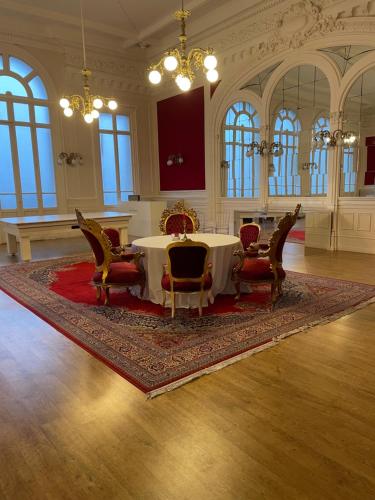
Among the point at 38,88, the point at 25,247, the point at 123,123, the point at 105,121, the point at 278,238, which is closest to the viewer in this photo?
the point at 278,238

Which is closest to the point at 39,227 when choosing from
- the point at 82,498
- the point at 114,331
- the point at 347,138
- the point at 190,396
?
the point at 114,331

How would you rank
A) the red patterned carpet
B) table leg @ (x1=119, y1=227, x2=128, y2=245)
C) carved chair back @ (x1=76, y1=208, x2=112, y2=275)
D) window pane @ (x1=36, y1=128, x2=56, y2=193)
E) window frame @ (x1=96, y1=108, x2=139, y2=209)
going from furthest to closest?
window frame @ (x1=96, y1=108, x2=139, y2=209)
window pane @ (x1=36, y1=128, x2=56, y2=193)
table leg @ (x1=119, y1=227, x2=128, y2=245)
carved chair back @ (x1=76, y1=208, x2=112, y2=275)
the red patterned carpet

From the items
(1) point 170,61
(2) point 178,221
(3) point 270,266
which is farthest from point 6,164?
(3) point 270,266

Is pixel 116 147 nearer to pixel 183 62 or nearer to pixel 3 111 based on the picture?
pixel 3 111

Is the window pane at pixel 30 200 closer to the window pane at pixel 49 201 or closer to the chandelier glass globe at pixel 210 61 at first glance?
the window pane at pixel 49 201

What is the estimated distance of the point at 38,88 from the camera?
975 centimetres

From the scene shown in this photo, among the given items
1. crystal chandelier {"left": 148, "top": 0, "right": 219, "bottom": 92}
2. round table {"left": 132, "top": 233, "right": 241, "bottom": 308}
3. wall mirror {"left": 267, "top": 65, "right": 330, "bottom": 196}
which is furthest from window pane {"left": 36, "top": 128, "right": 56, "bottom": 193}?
round table {"left": 132, "top": 233, "right": 241, "bottom": 308}

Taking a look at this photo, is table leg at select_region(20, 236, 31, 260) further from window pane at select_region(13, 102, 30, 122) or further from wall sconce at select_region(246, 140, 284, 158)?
wall sconce at select_region(246, 140, 284, 158)

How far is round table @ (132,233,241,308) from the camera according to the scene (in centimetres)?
416

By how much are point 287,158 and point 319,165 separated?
0.90 meters

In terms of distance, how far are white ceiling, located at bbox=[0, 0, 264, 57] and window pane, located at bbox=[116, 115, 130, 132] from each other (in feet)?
6.64

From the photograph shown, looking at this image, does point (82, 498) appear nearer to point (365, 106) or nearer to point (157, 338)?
point (157, 338)

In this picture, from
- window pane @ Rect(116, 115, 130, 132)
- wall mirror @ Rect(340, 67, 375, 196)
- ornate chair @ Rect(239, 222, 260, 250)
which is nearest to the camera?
ornate chair @ Rect(239, 222, 260, 250)

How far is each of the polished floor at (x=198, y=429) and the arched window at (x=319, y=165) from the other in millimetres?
5254
